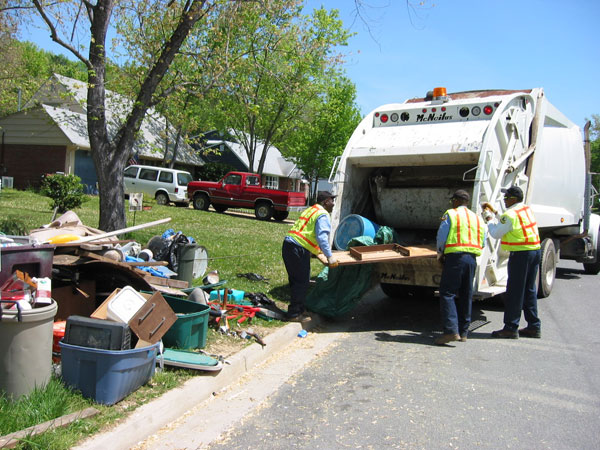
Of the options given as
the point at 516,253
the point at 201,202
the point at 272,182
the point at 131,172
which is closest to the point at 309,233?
the point at 516,253

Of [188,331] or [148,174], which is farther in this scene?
[148,174]

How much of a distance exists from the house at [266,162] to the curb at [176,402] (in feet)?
108

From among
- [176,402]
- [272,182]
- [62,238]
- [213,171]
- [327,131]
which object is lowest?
[176,402]

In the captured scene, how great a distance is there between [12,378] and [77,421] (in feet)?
1.65

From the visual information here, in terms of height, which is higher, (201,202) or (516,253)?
(516,253)

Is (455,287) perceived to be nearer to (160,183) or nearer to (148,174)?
(160,183)

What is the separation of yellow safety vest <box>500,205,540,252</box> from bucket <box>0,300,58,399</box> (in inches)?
198

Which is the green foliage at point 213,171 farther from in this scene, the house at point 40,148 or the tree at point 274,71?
the house at point 40,148

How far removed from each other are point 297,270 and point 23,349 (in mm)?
3493

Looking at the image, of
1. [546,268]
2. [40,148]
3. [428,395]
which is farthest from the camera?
[40,148]

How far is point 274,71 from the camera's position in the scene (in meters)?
14.6

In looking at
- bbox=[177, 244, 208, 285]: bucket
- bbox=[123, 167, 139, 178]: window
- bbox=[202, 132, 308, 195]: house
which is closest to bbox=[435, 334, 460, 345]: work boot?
bbox=[177, 244, 208, 285]: bucket

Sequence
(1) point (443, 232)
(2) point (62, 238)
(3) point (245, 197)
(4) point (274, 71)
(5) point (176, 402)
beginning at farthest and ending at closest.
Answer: (3) point (245, 197) < (4) point (274, 71) < (1) point (443, 232) < (2) point (62, 238) < (5) point (176, 402)

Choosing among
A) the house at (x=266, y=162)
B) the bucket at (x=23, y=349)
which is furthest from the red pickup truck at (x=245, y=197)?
the bucket at (x=23, y=349)
